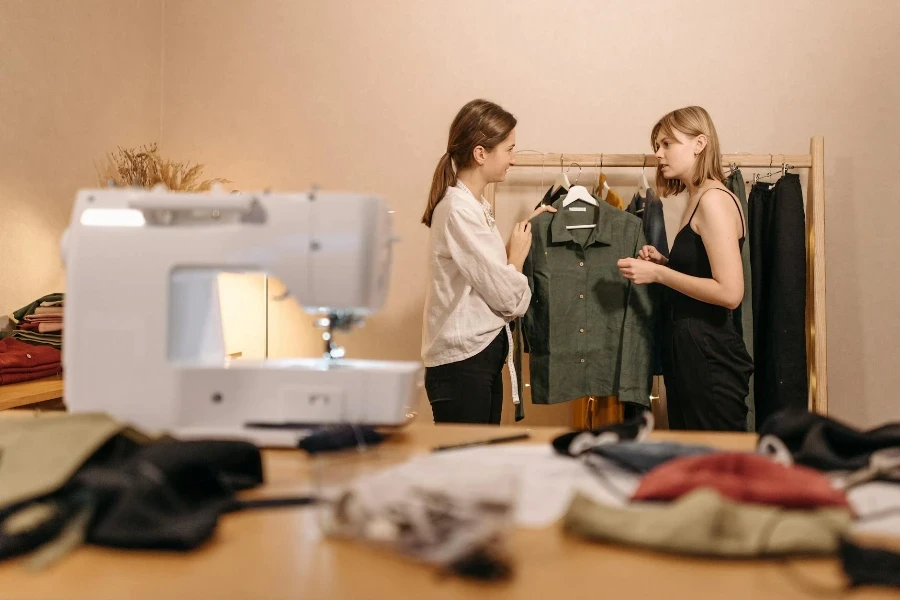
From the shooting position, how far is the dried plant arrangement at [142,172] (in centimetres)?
338

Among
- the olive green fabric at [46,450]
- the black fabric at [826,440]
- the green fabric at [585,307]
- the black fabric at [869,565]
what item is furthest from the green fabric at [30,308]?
the black fabric at [869,565]

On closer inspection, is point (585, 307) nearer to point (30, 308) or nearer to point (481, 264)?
point (481, 264)

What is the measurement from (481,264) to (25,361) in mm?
1568

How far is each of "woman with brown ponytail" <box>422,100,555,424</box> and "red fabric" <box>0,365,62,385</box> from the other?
1.33 meters

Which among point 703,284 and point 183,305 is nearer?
point 183,305

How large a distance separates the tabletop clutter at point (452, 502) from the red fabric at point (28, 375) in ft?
5.45

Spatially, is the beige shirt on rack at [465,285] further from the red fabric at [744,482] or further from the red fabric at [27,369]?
the red fabric at [744,482]

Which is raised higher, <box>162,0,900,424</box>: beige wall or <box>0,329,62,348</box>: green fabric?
<box>162,0,900,424</box>: beige wall

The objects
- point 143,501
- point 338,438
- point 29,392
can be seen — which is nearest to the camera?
point 143,501

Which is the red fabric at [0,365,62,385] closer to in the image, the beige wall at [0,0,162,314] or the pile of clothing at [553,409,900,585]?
the beige wall at [0,0,162,314]

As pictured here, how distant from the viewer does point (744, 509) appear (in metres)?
0.86

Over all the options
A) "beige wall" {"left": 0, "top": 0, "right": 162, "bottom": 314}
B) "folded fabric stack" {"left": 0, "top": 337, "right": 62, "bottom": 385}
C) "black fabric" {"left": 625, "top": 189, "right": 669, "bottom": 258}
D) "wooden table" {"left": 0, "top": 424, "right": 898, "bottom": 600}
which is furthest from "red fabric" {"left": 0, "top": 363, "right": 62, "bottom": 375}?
"black fabric" {"left": 625, "top": 189, "right": 669, "bottom": 258}

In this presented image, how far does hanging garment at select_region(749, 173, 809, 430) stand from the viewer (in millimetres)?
2988

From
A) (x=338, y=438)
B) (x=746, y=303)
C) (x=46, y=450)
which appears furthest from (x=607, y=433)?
(x=746, y=303)
